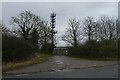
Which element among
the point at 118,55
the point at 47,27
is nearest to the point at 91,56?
the point at 118,55

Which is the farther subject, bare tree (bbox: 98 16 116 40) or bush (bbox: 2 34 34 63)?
bare tree (bbox: 98 16 116 40)

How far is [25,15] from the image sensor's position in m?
68.9

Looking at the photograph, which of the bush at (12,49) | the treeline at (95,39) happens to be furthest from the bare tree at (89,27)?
the bush at (12,49)

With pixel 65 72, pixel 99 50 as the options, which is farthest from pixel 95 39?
pixel 65 72

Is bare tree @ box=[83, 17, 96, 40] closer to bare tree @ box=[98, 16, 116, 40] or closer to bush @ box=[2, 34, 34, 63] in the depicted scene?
bare tree @ box=[98, 16, 116, 40]

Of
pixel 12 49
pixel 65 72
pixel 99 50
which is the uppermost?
pixel 12 49

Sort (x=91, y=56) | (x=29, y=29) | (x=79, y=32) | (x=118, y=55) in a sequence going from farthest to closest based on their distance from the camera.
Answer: (x=79, y=32) < (x=29, y=29) < (x=91, y=56) < (x=118, y=55)

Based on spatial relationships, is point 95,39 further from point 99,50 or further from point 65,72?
point 65,72

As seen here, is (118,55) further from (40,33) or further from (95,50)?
(40,33)

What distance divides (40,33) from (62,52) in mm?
20139

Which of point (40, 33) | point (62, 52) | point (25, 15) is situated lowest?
point (62, 52)

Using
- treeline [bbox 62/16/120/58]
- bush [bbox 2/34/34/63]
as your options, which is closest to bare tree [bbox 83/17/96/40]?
treeline [bbox 62/16/120/58]

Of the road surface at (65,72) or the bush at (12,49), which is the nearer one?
the road surface at (65,72)

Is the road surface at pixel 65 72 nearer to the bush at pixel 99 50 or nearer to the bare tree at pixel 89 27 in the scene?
the bush at pixel 99 50
